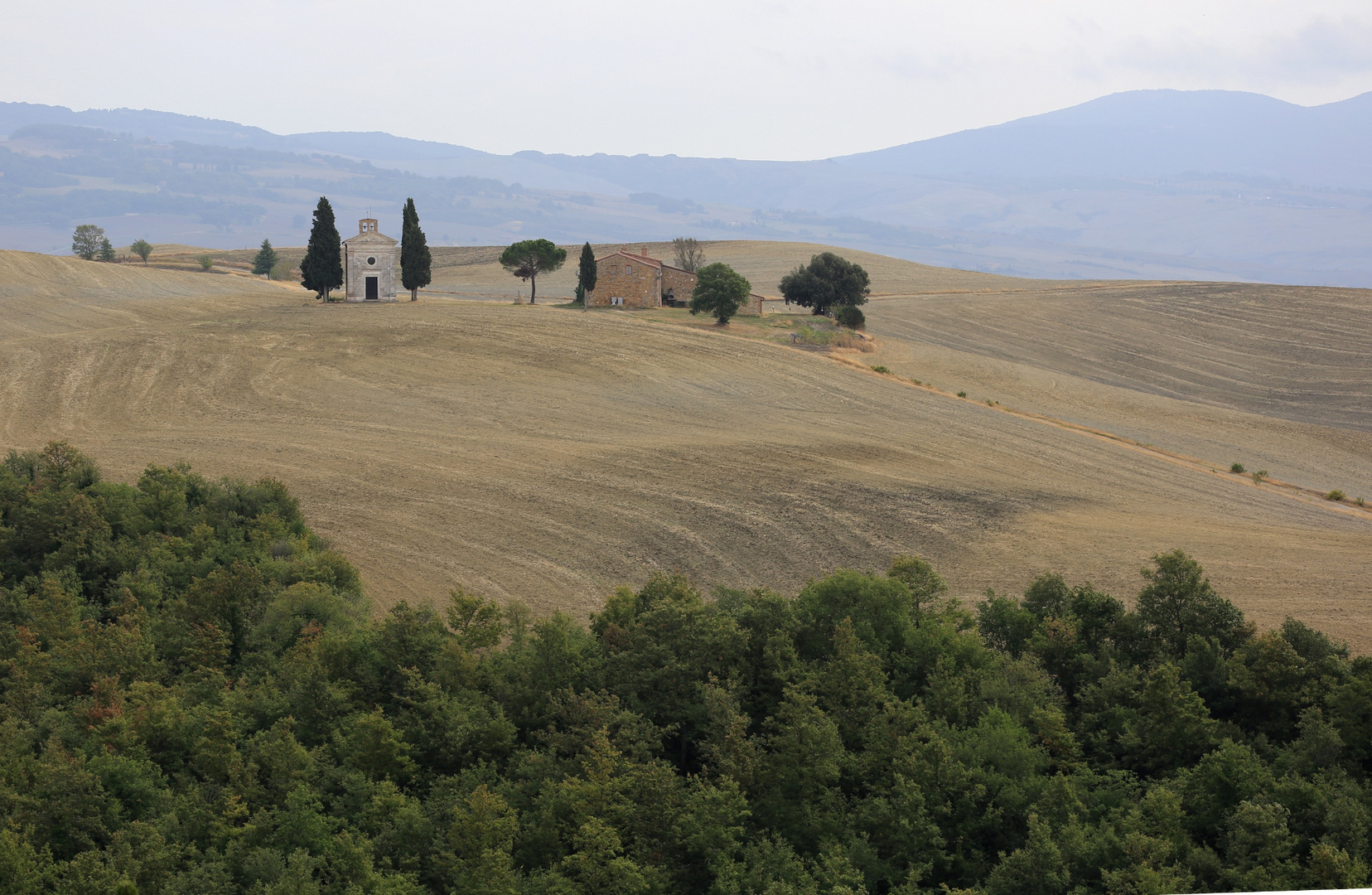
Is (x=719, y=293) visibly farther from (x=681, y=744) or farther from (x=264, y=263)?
(x=264, y=263)

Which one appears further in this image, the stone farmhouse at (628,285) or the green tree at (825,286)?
the green tree at (825,286)

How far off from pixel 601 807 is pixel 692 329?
44.8 metres

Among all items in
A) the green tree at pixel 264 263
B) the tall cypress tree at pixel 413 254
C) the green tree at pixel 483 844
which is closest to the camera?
the green tree at pixel 483 844

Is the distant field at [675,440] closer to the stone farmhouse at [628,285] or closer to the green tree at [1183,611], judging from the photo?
the stone farmhouse at [628,285]

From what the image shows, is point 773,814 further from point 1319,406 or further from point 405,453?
point 1319,406

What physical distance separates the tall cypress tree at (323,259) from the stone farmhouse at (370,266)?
0.63 meters

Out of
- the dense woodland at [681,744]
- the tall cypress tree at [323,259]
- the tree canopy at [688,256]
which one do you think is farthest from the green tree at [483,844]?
the tree canopy at [688,256]

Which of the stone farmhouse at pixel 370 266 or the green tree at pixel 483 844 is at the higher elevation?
the stone farmhouse at pixel 370 266

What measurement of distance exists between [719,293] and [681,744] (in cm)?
4589

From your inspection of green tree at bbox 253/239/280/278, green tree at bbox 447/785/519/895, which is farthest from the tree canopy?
green tree at bbox 447/785/519/895

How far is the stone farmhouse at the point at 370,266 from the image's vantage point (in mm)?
62472

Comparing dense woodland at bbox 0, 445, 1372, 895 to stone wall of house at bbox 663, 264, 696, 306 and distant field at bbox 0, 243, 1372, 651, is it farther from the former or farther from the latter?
stone wall of house at bbox 663, 264, 696, 306

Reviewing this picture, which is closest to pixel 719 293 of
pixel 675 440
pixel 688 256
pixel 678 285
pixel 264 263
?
pixel 678 285

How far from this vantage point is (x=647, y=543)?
1146 inches
